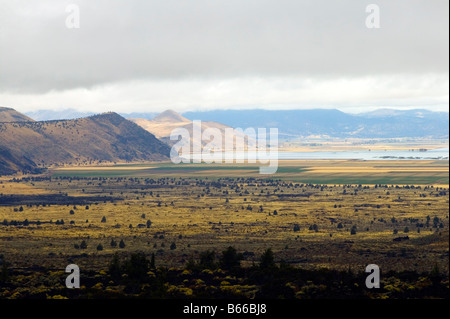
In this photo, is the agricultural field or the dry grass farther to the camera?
the dry grass

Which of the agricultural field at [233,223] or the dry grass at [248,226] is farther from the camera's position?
the dry grass at [248,226]

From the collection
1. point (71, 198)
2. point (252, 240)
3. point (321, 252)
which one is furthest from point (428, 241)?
point (71, 198)

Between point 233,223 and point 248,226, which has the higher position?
point 233,223

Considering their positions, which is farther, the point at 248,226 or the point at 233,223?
the point at 233,223

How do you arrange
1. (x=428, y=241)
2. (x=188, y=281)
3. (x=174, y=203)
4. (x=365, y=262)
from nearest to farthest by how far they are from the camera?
(x=188, y=281), (x=365, y=262), (x=428, y=241), (x=174, y=203)

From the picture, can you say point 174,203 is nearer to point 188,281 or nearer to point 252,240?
point 252,240
